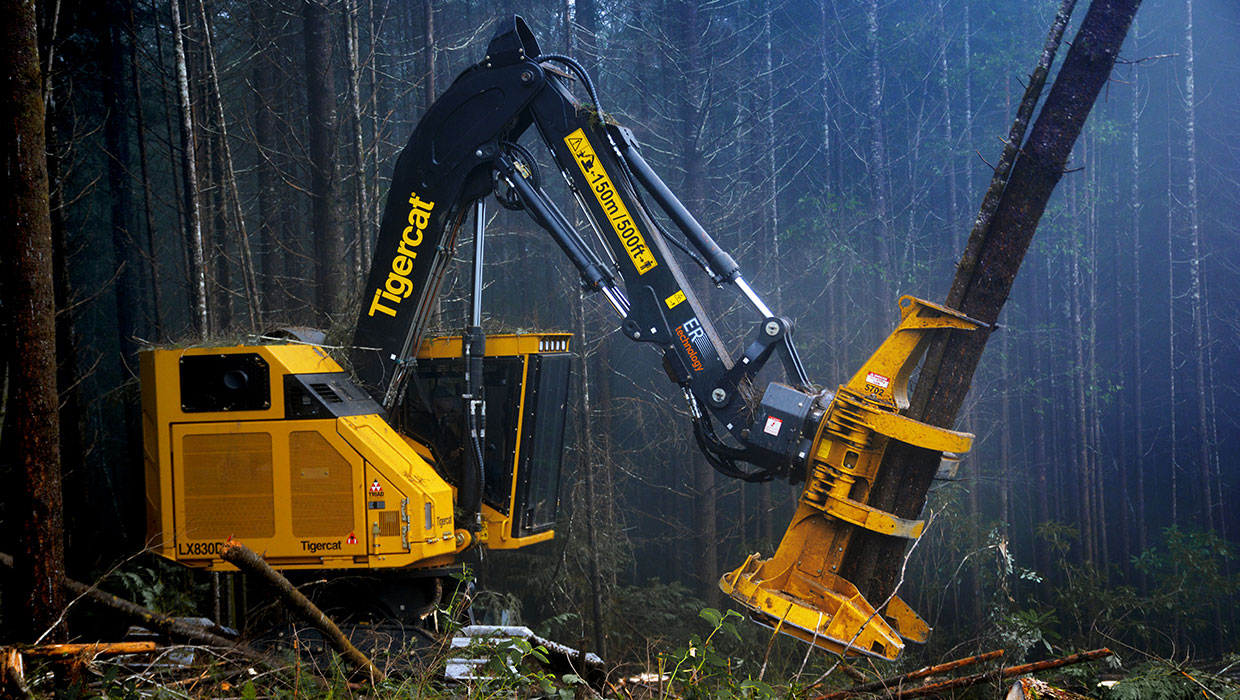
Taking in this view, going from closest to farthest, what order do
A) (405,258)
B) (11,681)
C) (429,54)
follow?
(11,681) < (405,258) < (429,54)

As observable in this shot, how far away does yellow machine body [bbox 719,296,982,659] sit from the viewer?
540 centimetres

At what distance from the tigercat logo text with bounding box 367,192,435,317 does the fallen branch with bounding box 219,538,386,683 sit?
2.77 m

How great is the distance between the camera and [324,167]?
1095cm

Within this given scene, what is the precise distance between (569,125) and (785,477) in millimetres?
2901

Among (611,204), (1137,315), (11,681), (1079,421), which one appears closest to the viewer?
(11,681)

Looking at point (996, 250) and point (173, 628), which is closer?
point (173, 628)

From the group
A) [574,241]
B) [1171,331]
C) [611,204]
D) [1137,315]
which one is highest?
[611,204]

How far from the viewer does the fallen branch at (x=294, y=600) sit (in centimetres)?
380

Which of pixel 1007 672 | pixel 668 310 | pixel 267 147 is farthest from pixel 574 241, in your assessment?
pixel 267 147

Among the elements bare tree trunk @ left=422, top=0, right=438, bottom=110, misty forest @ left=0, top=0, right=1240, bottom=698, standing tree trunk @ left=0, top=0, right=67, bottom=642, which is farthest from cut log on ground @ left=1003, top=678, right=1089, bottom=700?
bare tree trunk @ left=422, top=0, right=438, bottom=110

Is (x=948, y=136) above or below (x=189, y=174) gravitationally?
above

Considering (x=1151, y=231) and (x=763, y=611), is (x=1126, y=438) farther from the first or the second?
(x=763, y=611)

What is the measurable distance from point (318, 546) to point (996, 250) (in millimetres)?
5033

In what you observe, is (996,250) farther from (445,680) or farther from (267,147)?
(267,147)
